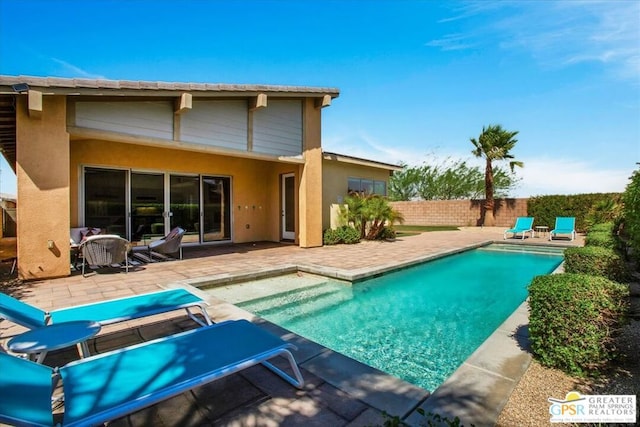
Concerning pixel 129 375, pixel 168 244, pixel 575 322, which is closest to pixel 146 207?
pixel 168 244

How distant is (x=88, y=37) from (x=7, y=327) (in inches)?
438

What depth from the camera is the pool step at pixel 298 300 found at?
623cm

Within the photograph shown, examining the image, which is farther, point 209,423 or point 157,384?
point 209,423

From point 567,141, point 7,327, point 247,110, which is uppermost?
point 567,141

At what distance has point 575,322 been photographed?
316 centimetres

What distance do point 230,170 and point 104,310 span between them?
10.2m

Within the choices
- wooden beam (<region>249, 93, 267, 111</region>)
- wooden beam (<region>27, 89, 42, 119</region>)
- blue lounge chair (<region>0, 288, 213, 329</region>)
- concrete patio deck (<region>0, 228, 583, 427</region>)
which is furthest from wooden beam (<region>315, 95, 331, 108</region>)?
blue lounge chair (<region>0, 288, 213, 329</region>)

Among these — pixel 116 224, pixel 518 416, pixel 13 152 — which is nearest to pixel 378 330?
pixel 518 416

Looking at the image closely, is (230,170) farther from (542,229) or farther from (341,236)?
(542,229)

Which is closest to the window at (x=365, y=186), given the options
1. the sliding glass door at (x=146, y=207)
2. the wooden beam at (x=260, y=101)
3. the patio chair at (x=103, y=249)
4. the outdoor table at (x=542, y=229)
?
the wooden beam at (x=260, y=101)

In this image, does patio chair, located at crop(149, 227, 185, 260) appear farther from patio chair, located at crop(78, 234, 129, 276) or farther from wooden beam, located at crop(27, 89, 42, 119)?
wooden beam, located at crop(27, 89, 42, 119)

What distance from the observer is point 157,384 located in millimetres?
2254

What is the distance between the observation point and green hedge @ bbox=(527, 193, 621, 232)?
1913 cm

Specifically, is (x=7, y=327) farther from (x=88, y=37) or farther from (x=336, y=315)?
(x=88, y=37)
